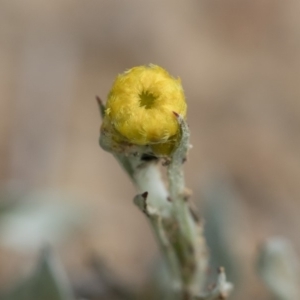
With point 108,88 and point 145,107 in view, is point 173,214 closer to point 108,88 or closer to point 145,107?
point 145,107

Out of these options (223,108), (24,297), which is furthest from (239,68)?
(24,297)

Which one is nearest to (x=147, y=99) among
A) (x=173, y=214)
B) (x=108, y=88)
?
(x=173, y=214)

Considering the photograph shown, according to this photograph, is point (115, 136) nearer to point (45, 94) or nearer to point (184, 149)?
point (184, 149)

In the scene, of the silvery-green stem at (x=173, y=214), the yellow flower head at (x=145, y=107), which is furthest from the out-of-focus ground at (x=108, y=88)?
the yellow flower head at (x=145, y=107)

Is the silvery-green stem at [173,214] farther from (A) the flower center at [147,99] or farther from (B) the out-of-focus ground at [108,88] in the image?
(B) the out-of-focus ground at [108,88]

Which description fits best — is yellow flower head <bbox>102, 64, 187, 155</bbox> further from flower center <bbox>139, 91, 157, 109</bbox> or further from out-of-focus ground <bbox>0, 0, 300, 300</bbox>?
out-of-focus ground <bbox>0, 0, 300, 300</bbox>

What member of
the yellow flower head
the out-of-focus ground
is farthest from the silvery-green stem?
the out-of-focus ground
